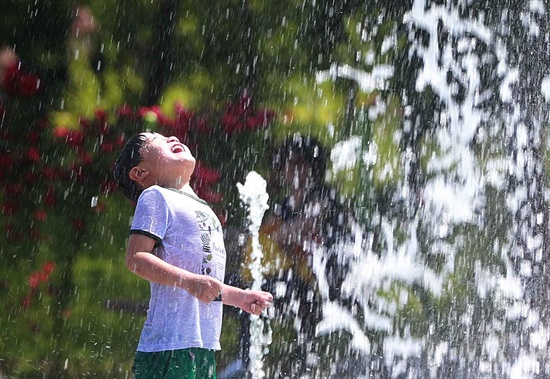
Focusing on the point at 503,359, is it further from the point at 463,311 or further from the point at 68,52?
the point at 68,52

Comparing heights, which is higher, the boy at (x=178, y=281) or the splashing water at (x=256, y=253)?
the splashing water at (x=256, y=253)

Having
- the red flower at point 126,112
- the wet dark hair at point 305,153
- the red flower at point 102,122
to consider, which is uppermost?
the wet dark hair at point 305,153

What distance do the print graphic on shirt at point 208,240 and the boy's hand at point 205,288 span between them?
0.57ft

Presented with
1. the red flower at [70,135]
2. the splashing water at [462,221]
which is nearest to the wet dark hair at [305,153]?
the splashing water at [462,221]

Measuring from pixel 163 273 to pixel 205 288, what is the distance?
5.0 inches

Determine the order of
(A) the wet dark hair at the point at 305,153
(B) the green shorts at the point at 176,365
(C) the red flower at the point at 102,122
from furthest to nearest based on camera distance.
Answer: (A) the wet dark hair at the point at 305,153
(C) the red flower at the point at 102,122
(B) the green shorts at the point at 176,365

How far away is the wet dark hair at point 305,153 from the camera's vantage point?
6.28 meters

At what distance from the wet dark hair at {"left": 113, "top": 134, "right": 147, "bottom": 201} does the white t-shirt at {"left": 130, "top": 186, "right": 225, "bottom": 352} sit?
0.56ft

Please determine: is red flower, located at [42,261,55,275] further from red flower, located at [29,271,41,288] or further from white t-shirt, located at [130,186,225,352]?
white t-shirt, located at [130,186,225,352]

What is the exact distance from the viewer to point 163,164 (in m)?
2.21

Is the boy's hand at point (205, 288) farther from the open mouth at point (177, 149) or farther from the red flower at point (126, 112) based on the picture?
the red flower at point (126, 112)

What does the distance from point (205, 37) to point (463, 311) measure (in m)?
3.35

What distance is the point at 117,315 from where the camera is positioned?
5605mm

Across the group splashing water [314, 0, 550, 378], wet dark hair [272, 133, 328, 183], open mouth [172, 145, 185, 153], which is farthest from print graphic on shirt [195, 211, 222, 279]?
splashing water [314, 0, 550, 378]
